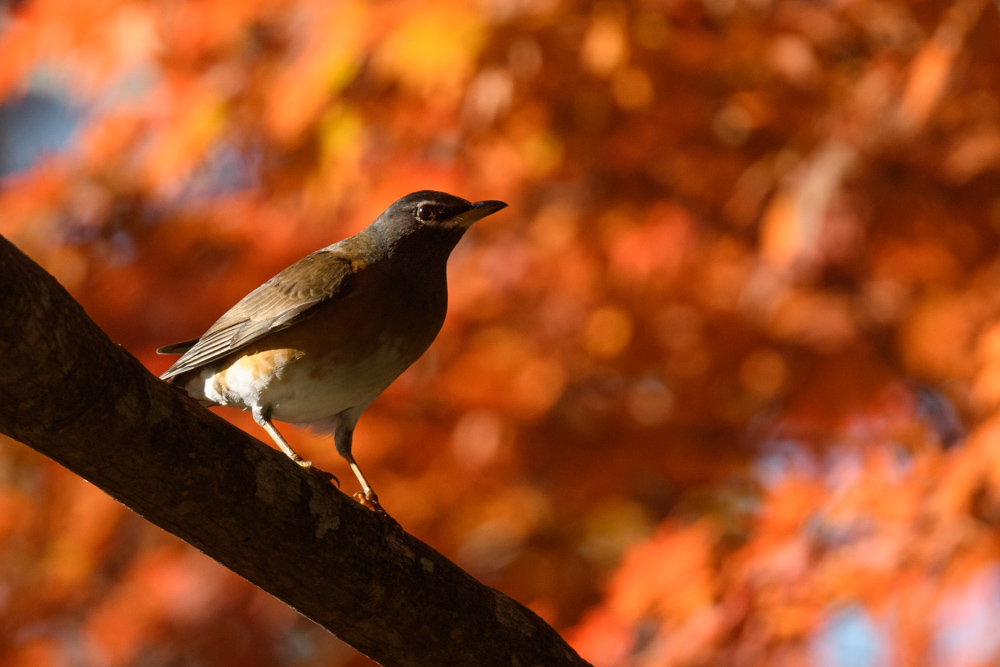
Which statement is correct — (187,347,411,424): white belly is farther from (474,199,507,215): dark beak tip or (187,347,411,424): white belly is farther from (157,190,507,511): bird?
(474,199,507,215): dark beak tip

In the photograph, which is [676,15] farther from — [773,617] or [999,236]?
[773,617]

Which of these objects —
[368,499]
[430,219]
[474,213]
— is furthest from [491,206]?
[368,499]

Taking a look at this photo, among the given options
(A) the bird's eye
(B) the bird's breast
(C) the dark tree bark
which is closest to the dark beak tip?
(A) the bird's eye

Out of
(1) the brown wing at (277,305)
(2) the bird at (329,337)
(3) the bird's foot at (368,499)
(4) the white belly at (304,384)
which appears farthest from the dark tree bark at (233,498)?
(1) the brown wing at (277,305)

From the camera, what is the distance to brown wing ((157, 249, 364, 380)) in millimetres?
3902

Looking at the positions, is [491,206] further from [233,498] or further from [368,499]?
[233,498]

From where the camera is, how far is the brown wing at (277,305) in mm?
3902

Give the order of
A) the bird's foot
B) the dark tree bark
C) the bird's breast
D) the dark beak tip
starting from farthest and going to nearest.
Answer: the dark beak tip < the bird's breast < the bird's foot < the dark tree bark

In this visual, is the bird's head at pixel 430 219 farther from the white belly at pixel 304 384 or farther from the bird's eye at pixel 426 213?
the white belly at pixel 304 384

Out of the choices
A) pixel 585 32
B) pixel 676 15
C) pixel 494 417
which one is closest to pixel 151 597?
pixel 494 417

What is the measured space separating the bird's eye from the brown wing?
46 cm

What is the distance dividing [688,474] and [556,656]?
10.9 feet

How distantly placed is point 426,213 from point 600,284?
1.95 meters

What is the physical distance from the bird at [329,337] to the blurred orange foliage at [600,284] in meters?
1.25
